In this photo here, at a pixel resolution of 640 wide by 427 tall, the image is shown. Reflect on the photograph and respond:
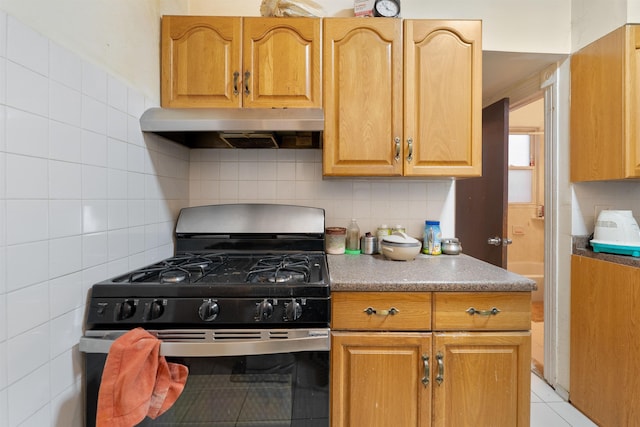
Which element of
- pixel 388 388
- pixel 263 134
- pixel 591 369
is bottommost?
pixel 591 369

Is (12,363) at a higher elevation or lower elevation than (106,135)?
lower

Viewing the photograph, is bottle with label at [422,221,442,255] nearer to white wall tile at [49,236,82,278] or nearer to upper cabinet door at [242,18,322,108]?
upper cabinet door at [242,18,322,108]

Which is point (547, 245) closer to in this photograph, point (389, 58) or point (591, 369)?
point (591, 369)

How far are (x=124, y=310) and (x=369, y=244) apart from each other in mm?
1160

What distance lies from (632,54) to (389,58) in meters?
1.19

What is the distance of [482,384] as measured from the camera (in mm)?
1091

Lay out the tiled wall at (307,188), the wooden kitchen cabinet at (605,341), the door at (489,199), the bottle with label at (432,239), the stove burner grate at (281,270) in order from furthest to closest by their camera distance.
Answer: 1. the door at (489,199)
2. the tiled wall at (307,188)
3. the bottle with label at (432,239)
4. the wooden kitchen cabinet at (605,341)
5. the stove burner grate at (281,270)

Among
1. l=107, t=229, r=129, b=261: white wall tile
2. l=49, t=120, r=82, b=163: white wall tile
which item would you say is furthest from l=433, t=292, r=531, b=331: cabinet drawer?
l=49, t=120, r=82, b=163: white wall tile

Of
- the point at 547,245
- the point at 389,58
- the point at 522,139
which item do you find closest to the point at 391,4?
the point at 389,58

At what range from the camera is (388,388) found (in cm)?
108

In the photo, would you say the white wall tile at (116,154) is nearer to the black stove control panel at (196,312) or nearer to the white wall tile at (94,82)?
the white wall tile at (94,82)

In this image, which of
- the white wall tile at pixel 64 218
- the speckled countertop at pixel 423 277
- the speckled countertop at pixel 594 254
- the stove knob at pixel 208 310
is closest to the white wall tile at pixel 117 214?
the white wall tile at pixel 64 218

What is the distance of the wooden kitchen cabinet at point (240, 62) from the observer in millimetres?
1398

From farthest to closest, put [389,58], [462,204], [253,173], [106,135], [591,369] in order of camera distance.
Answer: [462,204], [253,173], [591,369], [389,58], [106,135]
